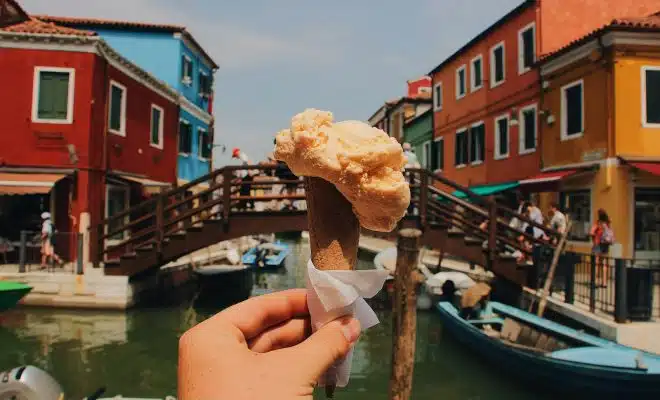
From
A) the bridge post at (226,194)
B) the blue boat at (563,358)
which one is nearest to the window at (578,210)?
the blue boat at (563,358)

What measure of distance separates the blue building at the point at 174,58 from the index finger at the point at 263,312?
1957cm

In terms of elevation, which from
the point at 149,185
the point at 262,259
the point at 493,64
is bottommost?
the point at 262,259

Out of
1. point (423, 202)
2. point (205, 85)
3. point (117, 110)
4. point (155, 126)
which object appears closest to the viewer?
point (423, 202)

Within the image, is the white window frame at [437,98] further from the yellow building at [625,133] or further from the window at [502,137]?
the yellow building at [625,133]

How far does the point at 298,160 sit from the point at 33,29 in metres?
14.6

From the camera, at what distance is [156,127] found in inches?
712

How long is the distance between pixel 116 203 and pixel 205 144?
933cm

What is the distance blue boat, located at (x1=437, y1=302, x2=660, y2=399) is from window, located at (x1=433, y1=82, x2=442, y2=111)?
1729 centimetres

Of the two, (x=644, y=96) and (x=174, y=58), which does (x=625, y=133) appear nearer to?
(x=644, y=96)

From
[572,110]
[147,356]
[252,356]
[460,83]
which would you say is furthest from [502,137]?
[252,356]

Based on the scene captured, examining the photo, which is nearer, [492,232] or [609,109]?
[492,232]

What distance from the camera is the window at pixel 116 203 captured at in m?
14.8

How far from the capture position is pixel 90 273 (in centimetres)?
1182

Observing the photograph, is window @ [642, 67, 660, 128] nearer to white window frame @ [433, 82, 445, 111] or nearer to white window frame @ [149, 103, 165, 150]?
white window frame @ [433, 82, 445, 111]
